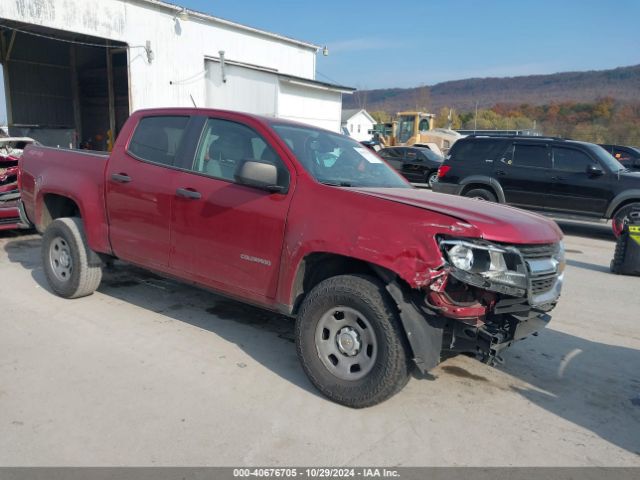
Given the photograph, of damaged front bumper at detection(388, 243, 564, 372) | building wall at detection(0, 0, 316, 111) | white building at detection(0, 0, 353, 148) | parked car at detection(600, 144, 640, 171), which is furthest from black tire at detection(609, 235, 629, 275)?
white building at detection(0, 0, 353, 148)

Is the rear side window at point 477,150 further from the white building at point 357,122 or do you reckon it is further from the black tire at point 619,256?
the white building at point 357,122

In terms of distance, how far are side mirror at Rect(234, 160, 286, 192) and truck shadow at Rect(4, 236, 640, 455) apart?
57.2 inches

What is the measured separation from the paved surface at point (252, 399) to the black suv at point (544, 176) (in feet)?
19.9

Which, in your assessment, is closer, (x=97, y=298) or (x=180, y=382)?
(x=180, y=382)

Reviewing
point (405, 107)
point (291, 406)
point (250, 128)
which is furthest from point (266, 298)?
point (405, 107)

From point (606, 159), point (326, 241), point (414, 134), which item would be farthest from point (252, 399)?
point (414, 134)

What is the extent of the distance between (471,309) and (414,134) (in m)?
41.8

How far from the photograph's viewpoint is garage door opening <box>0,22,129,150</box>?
22.6 metres

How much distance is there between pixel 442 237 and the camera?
10.4ft

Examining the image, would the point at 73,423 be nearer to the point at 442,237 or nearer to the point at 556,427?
the point at 442,237

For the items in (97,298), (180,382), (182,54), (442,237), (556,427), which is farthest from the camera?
(182,54)

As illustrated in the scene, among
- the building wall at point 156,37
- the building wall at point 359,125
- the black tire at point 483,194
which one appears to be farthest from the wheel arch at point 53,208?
the building wall at point 359,125

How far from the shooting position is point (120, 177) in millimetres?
4855

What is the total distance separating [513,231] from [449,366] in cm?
147
